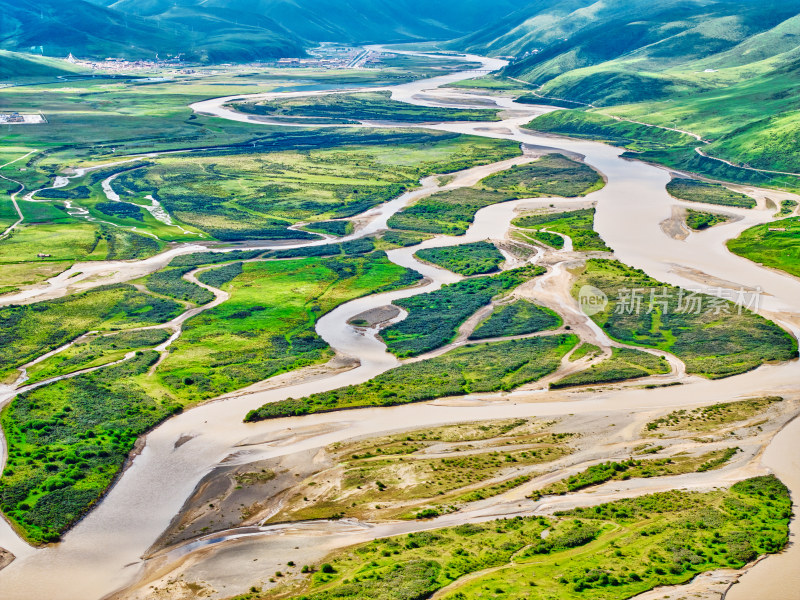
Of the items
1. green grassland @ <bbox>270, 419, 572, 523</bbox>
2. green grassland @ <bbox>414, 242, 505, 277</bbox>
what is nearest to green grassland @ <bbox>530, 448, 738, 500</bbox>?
green grassland @ <bbox>270, 419, 572, 523</bbox>

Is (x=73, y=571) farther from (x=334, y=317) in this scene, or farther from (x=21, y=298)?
(x=21, y=298)

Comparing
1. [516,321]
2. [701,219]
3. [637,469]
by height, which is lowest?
[637,469]

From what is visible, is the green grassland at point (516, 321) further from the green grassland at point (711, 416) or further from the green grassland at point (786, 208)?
the green grassland at point (786, 208)

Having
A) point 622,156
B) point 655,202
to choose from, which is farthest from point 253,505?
point 622,156

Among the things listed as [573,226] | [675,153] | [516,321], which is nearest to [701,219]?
[573,226]

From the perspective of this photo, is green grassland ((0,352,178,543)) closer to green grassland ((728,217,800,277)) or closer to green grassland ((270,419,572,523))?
green grassland ((270,419,572,523))

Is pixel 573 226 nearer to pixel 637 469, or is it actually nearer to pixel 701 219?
pixel 701 219
